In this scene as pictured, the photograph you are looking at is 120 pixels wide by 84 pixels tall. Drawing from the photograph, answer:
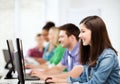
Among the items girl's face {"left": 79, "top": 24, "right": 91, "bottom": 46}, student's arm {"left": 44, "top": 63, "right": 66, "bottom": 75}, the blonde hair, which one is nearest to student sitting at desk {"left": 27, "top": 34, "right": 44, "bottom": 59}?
the blonde hair

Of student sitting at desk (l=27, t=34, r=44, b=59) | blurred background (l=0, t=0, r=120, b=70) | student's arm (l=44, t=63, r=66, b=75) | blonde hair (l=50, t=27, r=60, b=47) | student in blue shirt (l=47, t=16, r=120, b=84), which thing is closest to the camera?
student in blue shirt (l=47, t=16, r=120, b=84)

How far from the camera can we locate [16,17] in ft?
23.3

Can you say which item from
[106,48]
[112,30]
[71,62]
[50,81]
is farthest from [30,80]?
[112,30]

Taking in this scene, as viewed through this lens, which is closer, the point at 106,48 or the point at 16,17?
the point at 106,48

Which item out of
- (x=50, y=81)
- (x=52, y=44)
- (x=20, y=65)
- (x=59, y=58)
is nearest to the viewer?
(x=20, y=65)

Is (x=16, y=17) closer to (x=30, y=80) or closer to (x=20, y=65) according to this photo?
(x=30, y=80)

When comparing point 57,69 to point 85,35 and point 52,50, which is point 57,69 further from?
point 85,35

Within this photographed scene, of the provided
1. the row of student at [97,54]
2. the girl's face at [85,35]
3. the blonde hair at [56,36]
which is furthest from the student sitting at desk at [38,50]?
the girl's face at [85,35]

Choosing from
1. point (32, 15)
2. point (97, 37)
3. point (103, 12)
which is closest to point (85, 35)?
point (97, 37)

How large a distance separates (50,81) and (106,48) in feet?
2.56

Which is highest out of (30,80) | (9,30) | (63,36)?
(63,36)

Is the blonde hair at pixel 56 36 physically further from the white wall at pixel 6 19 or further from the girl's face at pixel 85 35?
the white wall at pixel 6 19

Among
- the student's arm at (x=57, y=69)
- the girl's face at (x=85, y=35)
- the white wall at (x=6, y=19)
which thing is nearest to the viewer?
the girl's face at (x=85, y=35)

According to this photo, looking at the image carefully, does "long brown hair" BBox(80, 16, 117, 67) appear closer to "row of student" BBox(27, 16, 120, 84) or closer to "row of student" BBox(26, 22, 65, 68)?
"row of student" BBox(27, 16, 120, 84)
